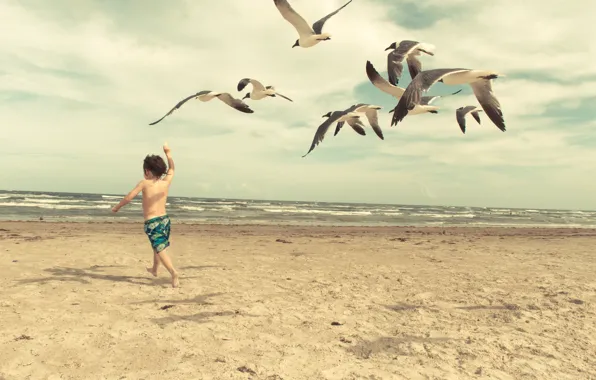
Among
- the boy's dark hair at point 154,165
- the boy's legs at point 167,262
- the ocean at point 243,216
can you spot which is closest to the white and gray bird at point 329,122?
the boy's dark hair at point 154,165

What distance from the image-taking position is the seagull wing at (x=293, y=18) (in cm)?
679

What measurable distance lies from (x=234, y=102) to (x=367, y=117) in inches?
101

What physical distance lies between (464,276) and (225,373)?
5.11m

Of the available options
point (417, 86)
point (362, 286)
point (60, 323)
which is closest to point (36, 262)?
point (60, 323)

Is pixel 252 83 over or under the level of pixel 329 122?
over

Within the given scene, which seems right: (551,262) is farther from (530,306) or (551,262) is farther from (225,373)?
(225,373)

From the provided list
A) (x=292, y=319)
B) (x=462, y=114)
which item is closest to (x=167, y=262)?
(x=292, y=319)

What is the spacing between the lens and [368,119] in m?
8.30

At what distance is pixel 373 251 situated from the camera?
1054 cm

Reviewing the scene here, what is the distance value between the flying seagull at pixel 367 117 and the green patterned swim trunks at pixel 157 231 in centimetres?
327

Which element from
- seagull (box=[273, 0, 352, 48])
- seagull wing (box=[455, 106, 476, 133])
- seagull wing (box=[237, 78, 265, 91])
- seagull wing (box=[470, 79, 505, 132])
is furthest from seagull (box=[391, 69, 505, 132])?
seagull wing (box=[237, 78, 265, 91])

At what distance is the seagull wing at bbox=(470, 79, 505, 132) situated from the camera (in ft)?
18.5

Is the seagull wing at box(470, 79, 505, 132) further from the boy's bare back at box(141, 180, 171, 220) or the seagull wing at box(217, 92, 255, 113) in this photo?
the boy's bare back at box(141, 180, 171, 220)

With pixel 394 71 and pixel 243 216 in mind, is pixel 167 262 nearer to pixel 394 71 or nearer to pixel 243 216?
pixel 394 71
